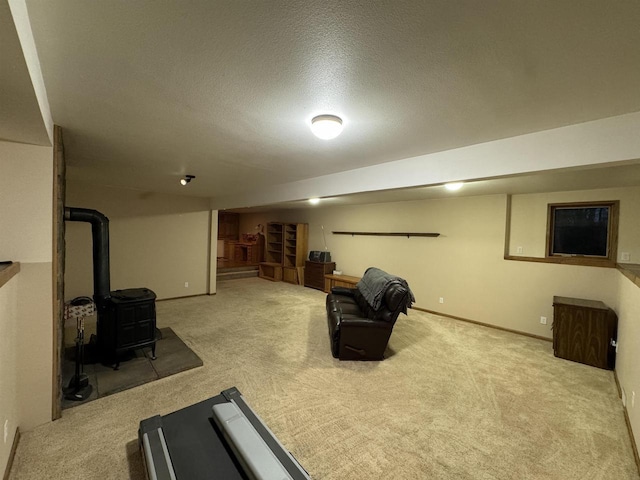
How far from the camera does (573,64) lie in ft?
3.86

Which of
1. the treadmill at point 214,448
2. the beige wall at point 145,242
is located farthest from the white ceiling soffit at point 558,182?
the beige wall at point 145,242

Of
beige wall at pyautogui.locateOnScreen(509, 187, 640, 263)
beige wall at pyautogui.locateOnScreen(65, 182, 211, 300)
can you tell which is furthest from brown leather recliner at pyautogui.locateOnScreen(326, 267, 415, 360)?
beige wall at pyautogui.locateOnScreen(65, 182, 211, 300)

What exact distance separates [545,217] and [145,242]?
7122mm

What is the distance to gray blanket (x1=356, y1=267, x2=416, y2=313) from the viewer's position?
3.41 m

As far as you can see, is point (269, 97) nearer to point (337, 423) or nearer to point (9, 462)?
point (337, 423)

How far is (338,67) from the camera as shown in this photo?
125 centimetres

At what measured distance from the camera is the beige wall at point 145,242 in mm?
4770

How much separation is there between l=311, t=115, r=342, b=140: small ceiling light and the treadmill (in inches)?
78.4

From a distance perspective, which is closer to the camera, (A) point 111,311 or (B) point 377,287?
(A) point 111,311

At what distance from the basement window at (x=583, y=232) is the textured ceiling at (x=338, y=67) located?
3.06 m

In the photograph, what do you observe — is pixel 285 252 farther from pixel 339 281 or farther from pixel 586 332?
pixel 586 332

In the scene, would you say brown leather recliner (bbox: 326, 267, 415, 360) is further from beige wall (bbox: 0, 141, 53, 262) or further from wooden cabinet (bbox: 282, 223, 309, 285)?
wooden cabinet (bbox: 282, 223, 309, 285)

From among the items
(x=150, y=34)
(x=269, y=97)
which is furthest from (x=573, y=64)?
(x=150, y=34)

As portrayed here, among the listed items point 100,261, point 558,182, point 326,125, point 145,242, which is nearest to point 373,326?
point 326,125
